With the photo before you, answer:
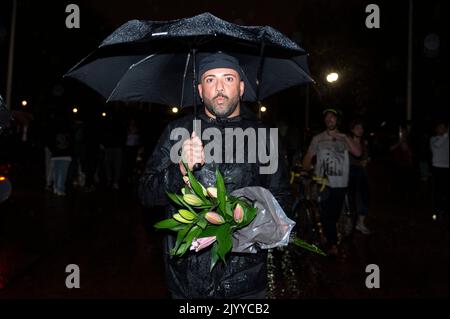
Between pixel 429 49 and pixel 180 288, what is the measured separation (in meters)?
34.7

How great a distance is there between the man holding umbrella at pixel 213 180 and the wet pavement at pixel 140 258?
2.72 meters

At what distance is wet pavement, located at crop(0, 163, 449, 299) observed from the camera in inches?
230

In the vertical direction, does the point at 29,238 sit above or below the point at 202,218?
below

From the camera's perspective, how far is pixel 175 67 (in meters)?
3.51

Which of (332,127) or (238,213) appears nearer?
(238,213)

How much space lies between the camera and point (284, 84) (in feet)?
12.0

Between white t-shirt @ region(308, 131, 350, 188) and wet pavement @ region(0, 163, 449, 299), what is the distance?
1.03m

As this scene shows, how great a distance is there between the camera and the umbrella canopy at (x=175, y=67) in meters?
3.18

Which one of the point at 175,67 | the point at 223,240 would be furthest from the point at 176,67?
the point at 223,240

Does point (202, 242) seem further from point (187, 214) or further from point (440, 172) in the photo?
point (440, 172)

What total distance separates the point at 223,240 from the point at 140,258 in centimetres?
475
